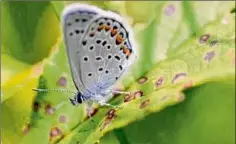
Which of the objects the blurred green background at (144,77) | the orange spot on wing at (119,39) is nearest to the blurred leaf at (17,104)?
the blurred green background at (144,77)

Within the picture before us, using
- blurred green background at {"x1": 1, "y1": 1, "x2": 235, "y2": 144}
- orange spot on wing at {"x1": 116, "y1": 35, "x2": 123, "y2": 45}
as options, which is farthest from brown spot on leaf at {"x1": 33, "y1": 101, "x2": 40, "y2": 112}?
orange spot on wing at {"x1": 116, "y1": 35, "x2": 123, "y2": 45}

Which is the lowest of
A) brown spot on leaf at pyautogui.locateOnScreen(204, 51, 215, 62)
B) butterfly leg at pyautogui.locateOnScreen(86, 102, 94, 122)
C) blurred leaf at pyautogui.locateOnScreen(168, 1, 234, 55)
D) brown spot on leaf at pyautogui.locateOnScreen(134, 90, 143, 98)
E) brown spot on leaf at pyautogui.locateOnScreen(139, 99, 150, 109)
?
brown spot on leaf at pyautogui.locateOnScreen(139, 99, 150, 109)

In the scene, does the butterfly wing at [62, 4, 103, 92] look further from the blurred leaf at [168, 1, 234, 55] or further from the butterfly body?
the blurred leaf at [168, 1, 234, 55]

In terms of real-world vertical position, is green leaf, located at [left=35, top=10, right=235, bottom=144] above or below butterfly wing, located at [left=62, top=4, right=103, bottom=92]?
below

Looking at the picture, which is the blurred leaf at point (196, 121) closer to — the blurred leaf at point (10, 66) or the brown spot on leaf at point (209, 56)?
the brown spot on leaf at point (209, 56)

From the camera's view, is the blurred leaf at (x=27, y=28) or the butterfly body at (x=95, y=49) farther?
the blurred leaf at (x=27, y=28)

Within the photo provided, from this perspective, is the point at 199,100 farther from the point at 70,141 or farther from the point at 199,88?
the point at 70,141
